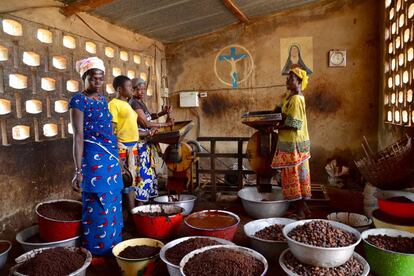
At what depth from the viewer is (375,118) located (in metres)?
6.08

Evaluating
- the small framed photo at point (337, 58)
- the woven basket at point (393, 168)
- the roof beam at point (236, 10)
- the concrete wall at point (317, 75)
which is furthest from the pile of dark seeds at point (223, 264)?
the small framed photo at point (337, 58)

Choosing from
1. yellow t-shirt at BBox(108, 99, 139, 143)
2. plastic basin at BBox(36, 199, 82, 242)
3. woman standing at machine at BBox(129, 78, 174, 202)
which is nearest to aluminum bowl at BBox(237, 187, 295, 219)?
woman standing at machine at BBox(129, 78, 174, 202)

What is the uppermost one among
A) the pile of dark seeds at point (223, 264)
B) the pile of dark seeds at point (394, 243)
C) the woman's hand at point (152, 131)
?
the woman's hand at point (152, 131)

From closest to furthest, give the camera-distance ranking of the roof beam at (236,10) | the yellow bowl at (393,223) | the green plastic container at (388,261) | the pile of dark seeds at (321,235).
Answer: the pile of dark seeds at (321,235) → the green plastic container at (388,261) → the yellow bowl at (393,223) → the roof beam at (236,10)

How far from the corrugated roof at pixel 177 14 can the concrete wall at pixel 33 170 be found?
0.47 meters

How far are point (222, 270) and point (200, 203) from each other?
264 centimetres

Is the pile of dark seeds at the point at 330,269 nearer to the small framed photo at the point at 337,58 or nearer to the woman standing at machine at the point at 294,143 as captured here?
the woman standing at machine at the point at 294,143

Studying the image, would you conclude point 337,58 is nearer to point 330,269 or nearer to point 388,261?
point 388,261

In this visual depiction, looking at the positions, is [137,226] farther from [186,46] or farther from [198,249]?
[186,46]

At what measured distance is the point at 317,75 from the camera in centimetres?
622

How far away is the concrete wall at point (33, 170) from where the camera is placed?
3.16m

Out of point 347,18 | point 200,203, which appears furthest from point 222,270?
point 347,18

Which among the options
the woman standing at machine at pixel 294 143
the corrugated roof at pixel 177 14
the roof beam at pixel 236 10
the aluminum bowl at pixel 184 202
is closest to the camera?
the woman standing at machine at pixel 294 143

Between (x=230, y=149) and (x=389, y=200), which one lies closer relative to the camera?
(x=389, y=200)
